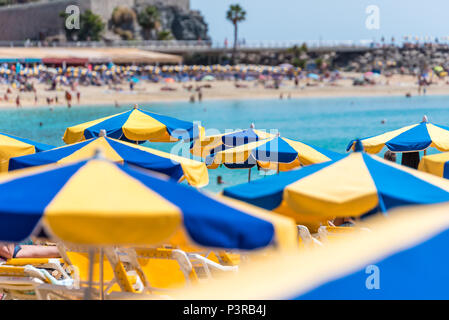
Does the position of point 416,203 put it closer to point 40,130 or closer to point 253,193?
point 253,193

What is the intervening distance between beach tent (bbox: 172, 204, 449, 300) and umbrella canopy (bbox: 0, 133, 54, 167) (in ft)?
22.5

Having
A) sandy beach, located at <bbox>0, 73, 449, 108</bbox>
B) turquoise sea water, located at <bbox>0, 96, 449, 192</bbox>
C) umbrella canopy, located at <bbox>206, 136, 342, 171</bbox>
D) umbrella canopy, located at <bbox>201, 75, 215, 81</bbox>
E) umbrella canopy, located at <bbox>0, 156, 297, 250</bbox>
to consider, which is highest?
umbrella canopy, located at <bbox>0, 156, 297, 250</bbox>

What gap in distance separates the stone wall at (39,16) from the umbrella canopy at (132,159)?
72.5 meters

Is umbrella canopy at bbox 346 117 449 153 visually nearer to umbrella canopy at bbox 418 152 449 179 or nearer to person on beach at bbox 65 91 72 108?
umbrella canopy at bbox 418 152 449 179

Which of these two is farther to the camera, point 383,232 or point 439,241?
point 439,241

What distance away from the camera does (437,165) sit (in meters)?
6.96

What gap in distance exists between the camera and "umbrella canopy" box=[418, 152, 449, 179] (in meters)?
6.77

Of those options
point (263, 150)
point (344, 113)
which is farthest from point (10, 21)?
point (263, 150)

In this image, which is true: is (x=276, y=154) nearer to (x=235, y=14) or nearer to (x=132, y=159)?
(x=132, y=159)

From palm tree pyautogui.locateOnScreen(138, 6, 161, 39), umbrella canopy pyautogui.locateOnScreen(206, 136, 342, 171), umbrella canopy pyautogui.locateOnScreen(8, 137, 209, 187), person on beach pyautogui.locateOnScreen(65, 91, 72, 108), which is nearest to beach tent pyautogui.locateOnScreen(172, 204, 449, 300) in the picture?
umbrella canopy pyautogui.locateOnScreen(8, 137, 209, 187)

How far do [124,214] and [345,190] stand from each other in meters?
1.77

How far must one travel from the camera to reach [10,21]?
273ft

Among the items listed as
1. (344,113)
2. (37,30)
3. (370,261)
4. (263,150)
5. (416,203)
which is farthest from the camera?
(37,30)

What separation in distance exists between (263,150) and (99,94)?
42901mm
